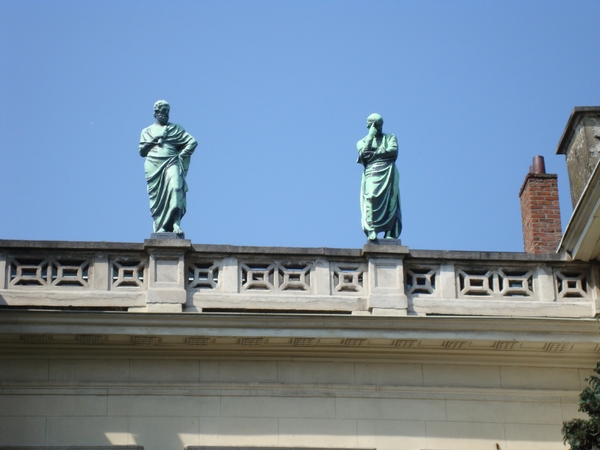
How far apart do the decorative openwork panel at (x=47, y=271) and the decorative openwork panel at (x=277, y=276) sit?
6.97ft

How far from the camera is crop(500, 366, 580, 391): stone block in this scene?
20.7 metres

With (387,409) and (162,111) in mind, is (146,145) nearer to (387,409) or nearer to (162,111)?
(162,111)

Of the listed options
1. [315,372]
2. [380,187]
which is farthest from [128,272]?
[380,187]

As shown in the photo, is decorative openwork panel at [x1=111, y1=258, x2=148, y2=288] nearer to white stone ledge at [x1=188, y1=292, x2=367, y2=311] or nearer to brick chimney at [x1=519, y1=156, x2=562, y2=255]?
white stone ledge at [x1=188, y1=292, x2=367, y2=311]

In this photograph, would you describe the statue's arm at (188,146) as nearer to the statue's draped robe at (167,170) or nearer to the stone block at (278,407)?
the statue's draped robe at (167,170)

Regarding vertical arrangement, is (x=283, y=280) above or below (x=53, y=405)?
above

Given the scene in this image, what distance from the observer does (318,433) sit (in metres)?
20.1

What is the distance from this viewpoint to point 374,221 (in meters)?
21.5

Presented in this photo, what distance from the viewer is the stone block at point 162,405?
20.0 meters

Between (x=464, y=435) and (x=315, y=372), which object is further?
(x=315, y=372)

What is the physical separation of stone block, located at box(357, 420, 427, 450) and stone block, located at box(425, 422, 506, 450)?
0.47 ft

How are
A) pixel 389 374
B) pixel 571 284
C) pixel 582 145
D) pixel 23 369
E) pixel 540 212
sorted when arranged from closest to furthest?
pixel 23 369 → pixel 389 374 → pixel 571 284 → pixel 582 145 → pixel 540 212

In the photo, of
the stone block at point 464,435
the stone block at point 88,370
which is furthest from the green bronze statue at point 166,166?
the stone block at point 464,435

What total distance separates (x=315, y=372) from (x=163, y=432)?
2129mm
